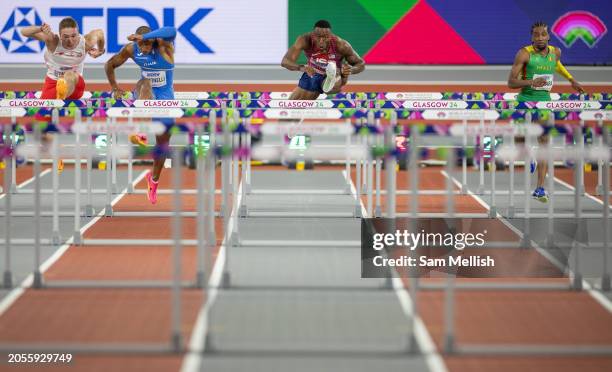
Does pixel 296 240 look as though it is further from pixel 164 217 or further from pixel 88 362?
pixel 88 362

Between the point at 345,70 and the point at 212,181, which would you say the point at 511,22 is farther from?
the point at 212,181

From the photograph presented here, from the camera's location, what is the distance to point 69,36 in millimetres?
14672

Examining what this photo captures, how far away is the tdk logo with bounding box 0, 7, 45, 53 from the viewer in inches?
818

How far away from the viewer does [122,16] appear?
68.4 ft

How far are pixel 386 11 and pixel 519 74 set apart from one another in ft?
24.1

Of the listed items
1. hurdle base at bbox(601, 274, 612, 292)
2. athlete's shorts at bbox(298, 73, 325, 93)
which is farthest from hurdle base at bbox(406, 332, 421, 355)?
athlete's shorts at bbox(298, 73, 325, 93)

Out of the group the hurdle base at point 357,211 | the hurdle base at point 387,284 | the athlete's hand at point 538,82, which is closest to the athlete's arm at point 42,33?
the hurdle base at point 357,211

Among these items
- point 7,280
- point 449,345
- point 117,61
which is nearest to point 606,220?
point 449,345

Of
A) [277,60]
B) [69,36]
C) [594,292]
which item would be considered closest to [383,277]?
[594,292]

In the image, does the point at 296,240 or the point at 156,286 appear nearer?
the point at 156,286

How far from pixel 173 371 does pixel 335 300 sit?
2150mm

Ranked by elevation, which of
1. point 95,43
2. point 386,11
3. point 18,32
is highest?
point 386,11

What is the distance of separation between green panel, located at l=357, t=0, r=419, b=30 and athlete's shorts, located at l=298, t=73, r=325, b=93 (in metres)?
6.65

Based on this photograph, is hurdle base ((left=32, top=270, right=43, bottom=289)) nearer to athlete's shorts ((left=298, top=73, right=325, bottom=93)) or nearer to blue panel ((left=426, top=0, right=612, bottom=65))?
athlete's shorts ((left=298, top=73, right=325, bottom=93))
